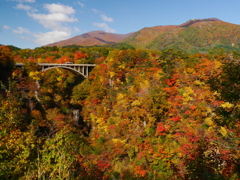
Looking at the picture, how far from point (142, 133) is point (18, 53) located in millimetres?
36044

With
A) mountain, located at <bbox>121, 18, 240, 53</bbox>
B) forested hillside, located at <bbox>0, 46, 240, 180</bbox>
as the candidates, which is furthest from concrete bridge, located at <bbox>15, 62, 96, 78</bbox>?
mountain, located at <bbox>121, 18, 240, 53</bbox>

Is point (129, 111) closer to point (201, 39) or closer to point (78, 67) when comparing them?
point (78, 67)

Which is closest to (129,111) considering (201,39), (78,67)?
(78,67)

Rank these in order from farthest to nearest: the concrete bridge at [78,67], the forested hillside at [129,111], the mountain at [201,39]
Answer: the mountain at [201,39], the concrete bridge at [78,67], the forested hillside at [129,111]

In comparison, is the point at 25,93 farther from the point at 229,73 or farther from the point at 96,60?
the point at 229,73

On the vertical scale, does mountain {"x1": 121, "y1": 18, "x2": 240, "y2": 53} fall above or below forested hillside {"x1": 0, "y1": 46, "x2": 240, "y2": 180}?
above

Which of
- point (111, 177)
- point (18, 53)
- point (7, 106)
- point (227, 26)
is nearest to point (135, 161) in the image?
point (111, 177)

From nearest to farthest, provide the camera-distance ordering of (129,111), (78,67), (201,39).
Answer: (129,111), (78,67), (201,39)

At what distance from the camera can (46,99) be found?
2425 centimetres

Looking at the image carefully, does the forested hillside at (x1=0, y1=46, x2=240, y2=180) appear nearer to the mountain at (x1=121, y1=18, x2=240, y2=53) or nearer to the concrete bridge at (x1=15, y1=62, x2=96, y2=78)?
the concrete bridge at (x1=15, y1=62, x2=96, y2=78)

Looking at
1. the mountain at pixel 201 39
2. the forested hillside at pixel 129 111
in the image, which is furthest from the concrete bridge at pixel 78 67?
the mountain at pixel 201 39

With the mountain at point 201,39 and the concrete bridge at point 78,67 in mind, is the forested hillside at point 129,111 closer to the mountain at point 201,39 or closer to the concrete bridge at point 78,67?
the concrete bridge at point 78,67

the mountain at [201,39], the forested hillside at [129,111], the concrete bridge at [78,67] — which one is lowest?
the forested hillside at [129,111]

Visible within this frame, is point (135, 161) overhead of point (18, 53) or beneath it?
beneath
